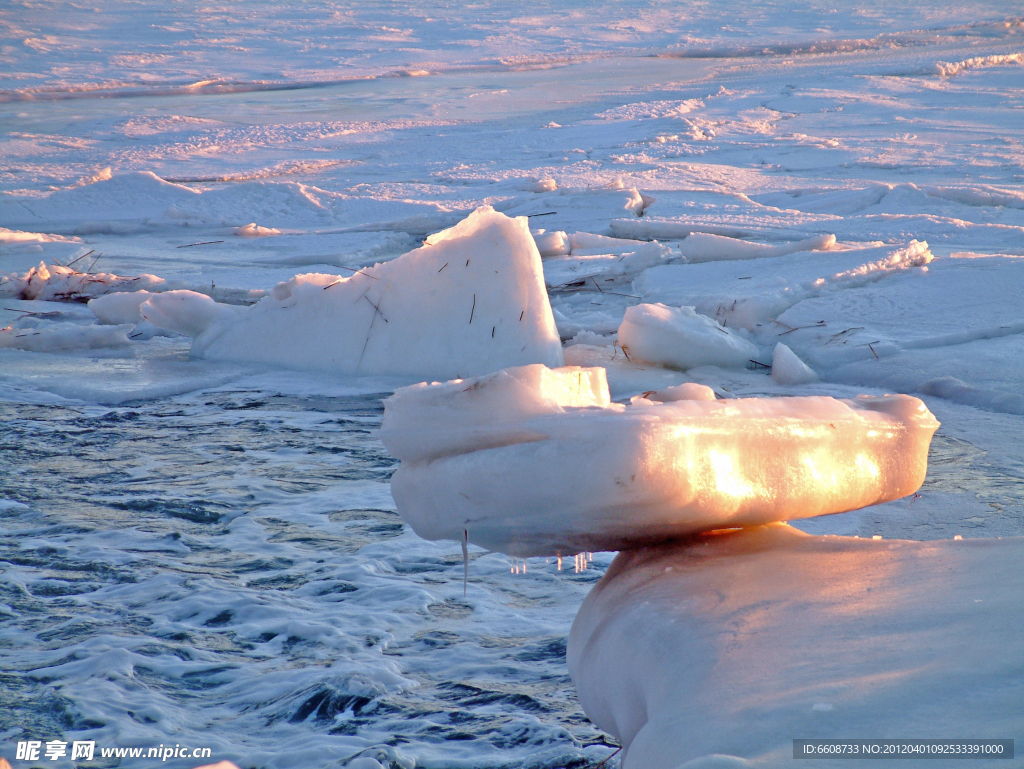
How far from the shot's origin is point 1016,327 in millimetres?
4648

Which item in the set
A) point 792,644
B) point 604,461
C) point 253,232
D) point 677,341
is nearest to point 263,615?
point 604,461

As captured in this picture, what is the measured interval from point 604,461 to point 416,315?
3049 millimetres

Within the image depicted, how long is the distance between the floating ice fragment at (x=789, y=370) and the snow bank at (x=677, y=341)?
226mm

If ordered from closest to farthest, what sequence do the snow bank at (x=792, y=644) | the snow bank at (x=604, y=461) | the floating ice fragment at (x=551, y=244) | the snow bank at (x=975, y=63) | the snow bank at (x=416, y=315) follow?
the snow bank at (x=792, y=644)
the snow bank at (x=604, y=461)
the snow bank at (x=416, y=315)
the floating ice fragment at (x=551, y=244)
the snow bank at (x=975, y=63)

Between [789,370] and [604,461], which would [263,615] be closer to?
[604,461]

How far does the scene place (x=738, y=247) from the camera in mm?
6281

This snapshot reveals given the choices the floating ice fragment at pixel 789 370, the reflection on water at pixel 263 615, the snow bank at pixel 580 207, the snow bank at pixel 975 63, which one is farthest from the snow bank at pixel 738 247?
the snow bank at pixel 975 63

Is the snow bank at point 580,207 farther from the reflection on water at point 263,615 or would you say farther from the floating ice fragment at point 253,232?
the reflection on water at point 263,615

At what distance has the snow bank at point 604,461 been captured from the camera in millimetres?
1641

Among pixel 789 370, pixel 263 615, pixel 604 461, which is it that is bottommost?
pixel 263 615

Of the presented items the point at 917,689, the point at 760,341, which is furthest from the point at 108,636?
the point at 760,341

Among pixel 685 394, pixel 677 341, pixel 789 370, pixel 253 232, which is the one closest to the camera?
pixel 685 394

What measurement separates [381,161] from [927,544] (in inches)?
369

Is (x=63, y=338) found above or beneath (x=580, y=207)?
beneath
